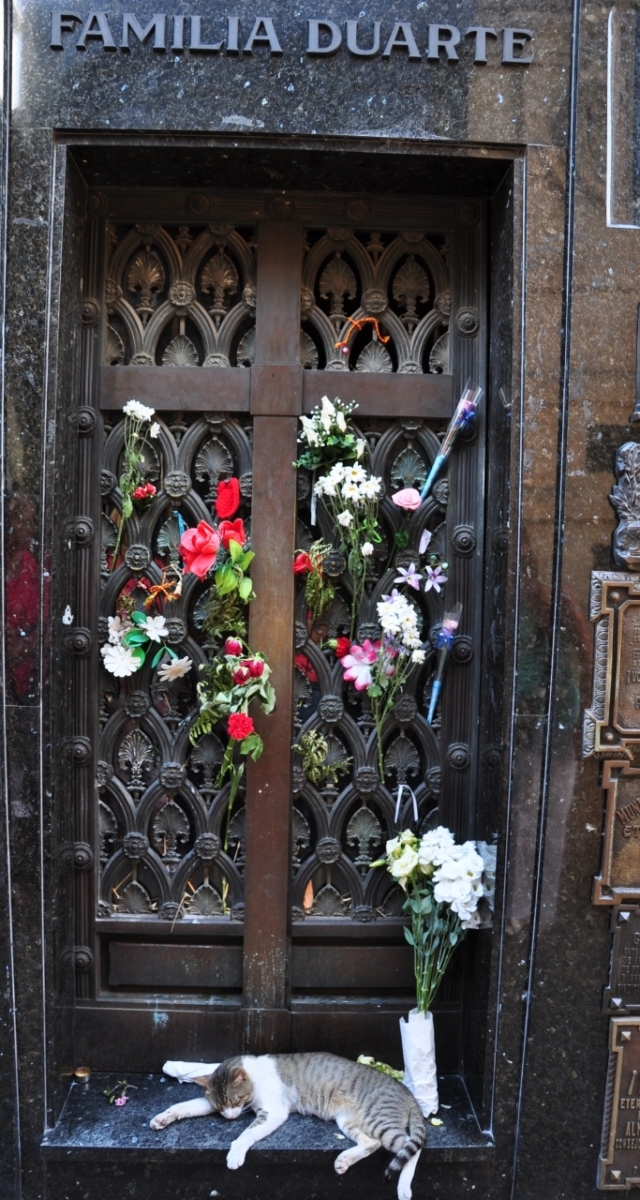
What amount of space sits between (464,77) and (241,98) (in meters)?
0.85

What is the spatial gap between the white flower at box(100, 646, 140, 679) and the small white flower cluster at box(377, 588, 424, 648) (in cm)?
104

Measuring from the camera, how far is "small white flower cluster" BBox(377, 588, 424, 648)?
356 centimetres

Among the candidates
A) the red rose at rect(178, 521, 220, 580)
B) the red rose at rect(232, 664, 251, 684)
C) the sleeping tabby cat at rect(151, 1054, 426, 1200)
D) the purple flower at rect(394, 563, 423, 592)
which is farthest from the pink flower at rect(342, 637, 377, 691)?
the sleeping tabby cat at rect(151, 1054, 426, 1200)

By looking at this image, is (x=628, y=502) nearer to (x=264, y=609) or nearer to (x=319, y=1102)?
(x=264, y=609)

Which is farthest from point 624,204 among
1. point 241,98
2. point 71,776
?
point 71,776

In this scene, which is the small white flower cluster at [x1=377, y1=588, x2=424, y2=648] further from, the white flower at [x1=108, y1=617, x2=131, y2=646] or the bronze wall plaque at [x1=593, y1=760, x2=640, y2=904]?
the white flower at [x1=108, y1=617, x2=131, y2=646]

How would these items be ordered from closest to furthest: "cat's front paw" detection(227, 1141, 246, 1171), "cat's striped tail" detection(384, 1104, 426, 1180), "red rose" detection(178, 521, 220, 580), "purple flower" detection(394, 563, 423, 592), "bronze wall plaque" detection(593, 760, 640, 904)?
"cat's striped tail" detection(384, 1104, 426, 1180) < "cat's front paw" detection(227, 1141, 246, 1171) < "bronze wall plaque" detection(593, 760, 640, 904) < "red rose" detection(178, 521, 220, 580) < "purple flower" detection(394, 563, 423, 592)

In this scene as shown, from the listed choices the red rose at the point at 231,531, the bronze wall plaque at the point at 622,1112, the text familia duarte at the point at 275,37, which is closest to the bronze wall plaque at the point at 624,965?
the bronze wall plaque at the point at 622,1112

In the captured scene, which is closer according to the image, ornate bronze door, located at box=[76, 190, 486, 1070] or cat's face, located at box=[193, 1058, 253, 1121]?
cat's face, located at box=[193, 1058, 253, 1121]

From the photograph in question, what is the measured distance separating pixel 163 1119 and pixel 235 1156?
1.09 ft

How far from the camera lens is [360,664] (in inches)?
143

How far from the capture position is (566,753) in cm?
344

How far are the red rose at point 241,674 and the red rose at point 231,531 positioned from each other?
19.9 inches

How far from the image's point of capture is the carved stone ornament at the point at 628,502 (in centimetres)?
335
